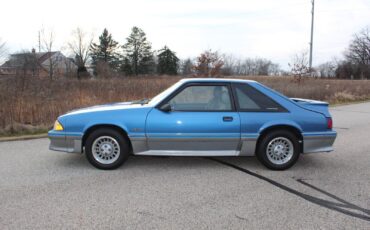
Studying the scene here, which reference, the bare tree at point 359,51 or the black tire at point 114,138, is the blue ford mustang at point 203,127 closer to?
the black tire at point 114,138

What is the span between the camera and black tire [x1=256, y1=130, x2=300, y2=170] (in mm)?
5652

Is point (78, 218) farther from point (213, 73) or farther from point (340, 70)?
point (340, 70)

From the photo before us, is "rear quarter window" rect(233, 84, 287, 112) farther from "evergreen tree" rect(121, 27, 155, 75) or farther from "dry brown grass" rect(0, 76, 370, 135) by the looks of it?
"evergreen tree" rect(121, 27, 155, 75)

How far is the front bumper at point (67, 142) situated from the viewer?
555cm

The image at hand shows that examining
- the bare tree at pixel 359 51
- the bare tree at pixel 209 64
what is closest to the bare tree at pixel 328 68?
the bare tree at pixel 359 51

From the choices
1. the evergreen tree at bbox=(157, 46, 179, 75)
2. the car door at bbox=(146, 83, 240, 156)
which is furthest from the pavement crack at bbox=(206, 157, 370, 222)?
the evergreen tree at bbox=(157, 46, 179, 75)

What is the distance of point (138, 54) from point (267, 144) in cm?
8391

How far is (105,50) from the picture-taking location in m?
87.6

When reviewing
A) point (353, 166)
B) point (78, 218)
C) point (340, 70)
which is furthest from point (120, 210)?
point (340, 70)

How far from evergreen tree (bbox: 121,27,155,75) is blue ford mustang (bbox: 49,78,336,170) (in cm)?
7937

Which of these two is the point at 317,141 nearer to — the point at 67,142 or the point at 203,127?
the point at 203,127

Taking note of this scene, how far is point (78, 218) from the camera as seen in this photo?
377cm

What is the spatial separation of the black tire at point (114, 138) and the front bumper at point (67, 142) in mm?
143

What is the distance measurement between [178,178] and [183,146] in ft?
1.86
